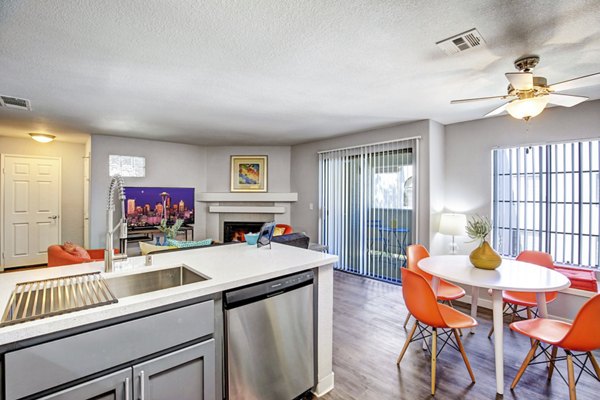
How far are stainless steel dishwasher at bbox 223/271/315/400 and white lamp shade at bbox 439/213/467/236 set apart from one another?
2594mm

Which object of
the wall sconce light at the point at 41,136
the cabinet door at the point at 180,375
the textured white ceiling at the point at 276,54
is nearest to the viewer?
the cabinet door at the point at 180,375

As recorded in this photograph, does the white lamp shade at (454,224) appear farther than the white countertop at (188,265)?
Yes

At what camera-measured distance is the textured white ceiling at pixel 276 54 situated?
168 centimetres

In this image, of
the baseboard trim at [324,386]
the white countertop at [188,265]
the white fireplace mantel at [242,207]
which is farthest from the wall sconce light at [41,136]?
the baseboard trim at [324,386]

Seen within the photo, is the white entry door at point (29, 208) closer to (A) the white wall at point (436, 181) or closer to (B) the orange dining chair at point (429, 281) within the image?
(B) the orange dining chair at point (429, 281)

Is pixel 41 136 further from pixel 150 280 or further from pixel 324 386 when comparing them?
pixel 324 386

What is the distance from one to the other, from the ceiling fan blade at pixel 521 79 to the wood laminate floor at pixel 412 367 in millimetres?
2193

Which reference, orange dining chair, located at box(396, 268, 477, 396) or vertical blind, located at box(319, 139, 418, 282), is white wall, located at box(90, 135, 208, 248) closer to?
vertical blind, located at box(319, 139, 418, 282)

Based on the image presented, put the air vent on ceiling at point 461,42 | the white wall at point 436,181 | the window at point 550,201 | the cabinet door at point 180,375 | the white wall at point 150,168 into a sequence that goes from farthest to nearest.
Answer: the white wall at point 150,168 → the white wall at point 436,181 → the window at point 550,201 → the air vent on ceiling at point 461,42 → the cabinet door at point 180,375

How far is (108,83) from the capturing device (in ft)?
9.09

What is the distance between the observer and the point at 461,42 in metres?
1.98

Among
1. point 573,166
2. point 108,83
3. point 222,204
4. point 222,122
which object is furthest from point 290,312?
point 222,204

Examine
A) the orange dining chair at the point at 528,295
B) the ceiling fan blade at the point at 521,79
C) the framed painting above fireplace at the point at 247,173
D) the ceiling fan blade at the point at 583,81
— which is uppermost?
the ceiling fan blade at the point at 521,79

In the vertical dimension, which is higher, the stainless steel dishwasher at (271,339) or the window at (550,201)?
the window at (550,201)
